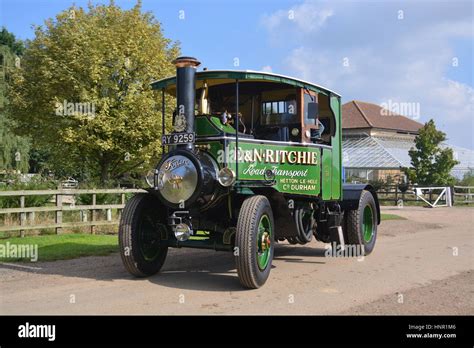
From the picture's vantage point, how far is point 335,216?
974 centimetres

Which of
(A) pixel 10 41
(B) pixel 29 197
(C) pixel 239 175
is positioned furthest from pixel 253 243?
(A) pixel 10 41

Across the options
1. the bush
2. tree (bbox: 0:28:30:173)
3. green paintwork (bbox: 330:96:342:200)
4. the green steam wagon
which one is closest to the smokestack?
the green steam wagon

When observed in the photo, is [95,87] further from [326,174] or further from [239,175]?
[239,175]

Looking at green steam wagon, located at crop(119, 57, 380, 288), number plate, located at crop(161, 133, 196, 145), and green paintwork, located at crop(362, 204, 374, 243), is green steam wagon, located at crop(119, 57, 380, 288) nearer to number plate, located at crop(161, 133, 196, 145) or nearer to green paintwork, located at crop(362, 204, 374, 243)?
number plate, located at crop(161, 133, 196, 145)

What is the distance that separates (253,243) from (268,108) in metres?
2.92

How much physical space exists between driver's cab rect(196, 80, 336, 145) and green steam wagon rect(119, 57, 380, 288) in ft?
0.06

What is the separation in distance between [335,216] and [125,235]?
402 cm

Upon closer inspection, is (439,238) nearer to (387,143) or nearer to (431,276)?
(431,276)

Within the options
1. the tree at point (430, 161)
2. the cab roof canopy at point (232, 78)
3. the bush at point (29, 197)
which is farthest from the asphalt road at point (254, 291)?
the tree at point (430, 161)

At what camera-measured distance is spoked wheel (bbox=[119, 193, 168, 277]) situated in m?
7.64

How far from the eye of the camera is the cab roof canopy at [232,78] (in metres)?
7.64
